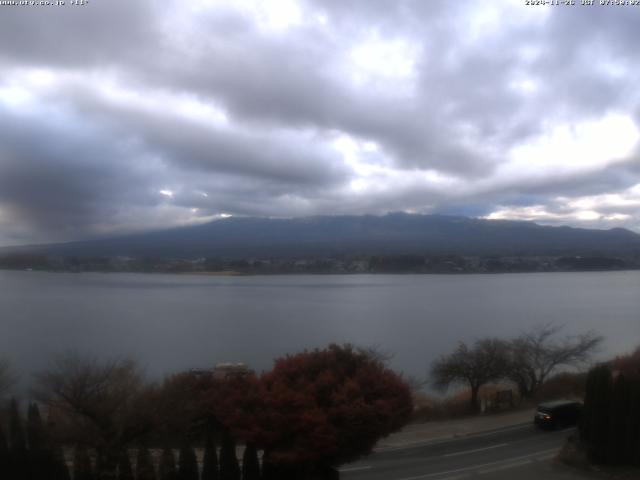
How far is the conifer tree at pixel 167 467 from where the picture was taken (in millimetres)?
10438

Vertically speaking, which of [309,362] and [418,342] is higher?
[309,362]

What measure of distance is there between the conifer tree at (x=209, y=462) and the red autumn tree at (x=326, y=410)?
2.54 ft

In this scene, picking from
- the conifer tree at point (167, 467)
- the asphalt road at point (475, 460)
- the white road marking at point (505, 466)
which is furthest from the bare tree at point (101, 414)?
the white road marking at point (505, 466)

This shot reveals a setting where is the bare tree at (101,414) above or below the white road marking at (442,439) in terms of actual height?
above

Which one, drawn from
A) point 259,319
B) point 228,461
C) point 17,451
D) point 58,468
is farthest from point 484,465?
point 259,319

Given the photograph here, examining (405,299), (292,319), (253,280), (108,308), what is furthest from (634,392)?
(253,280)

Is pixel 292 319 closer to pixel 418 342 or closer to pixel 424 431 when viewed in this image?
pixel 418 342

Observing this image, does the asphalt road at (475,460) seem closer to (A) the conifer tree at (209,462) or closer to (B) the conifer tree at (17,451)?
(A) the conifer tree at (209,462)

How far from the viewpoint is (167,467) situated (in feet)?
34.3

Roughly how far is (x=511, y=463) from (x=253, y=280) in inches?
3856

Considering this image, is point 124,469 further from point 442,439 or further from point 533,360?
point 533,360

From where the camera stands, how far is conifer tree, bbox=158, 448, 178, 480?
10438mm

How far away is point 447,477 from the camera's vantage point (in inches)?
530

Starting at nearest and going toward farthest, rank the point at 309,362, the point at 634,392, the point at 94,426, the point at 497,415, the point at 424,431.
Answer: the point at 94,426
the point at 309,362
the point at 634,392
the point at 424,431
the point at 497,415
